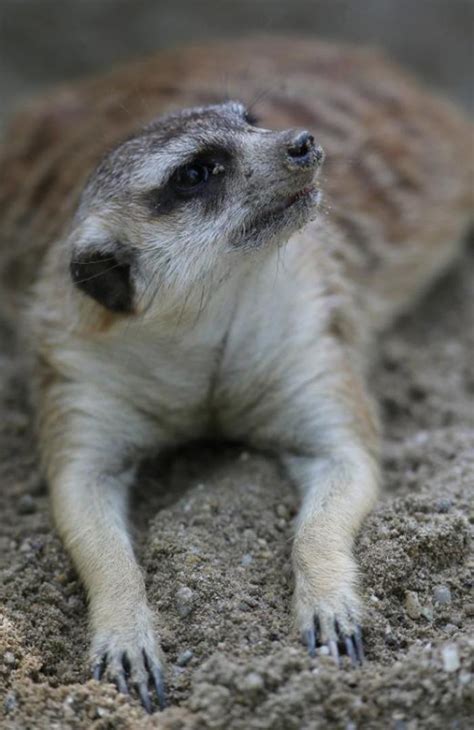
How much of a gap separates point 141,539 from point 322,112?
83.3 inches

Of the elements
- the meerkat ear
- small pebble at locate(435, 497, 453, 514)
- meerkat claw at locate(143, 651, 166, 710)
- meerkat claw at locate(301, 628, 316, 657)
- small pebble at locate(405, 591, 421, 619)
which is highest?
the meerkat ear

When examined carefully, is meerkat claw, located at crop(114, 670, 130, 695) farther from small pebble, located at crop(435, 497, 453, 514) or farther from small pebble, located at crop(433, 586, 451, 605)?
small pebble, located at crop(435, 497, 453, 514)

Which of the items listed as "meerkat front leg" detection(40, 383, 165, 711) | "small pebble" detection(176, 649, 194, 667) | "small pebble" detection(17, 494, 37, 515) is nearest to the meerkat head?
"meerkat front leg" detection(40, 383, 165, 711)

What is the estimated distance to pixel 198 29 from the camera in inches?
251

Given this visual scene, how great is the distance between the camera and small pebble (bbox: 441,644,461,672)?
7.59 feet

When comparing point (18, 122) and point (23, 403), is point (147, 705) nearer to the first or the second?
point (23, 403)

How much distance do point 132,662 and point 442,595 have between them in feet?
2.64

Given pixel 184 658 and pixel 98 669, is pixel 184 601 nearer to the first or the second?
pixel 184 658

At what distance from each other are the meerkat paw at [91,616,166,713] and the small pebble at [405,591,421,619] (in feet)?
2.11

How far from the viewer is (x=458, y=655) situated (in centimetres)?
234

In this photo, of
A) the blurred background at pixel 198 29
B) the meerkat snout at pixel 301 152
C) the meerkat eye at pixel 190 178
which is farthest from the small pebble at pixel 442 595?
the blurred background at pixel 198 29

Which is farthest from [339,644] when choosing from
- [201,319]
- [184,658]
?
[201,319]

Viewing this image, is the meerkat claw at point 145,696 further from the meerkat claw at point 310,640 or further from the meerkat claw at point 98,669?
the meerkat claw at point 310,640

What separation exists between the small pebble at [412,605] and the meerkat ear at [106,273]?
1.15 m
